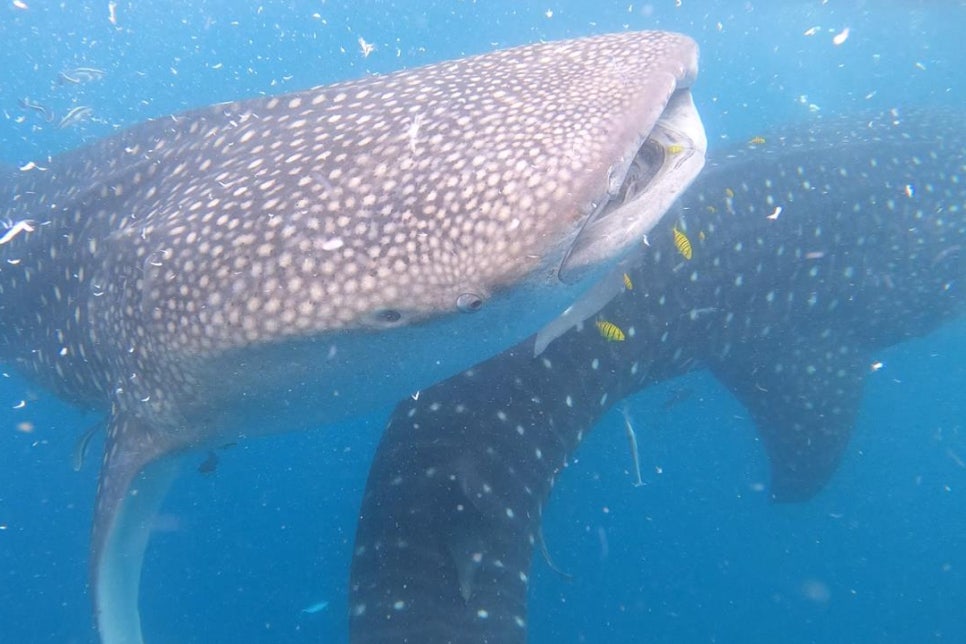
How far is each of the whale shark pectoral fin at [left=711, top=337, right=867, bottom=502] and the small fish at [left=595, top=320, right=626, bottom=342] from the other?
2.04 metres

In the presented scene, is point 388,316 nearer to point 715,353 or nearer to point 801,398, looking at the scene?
point 715,353

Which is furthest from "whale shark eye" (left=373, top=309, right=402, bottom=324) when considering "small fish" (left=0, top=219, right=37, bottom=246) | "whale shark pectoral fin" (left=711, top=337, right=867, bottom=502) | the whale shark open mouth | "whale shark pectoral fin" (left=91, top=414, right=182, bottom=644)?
"whale shark pectoral fin" (left=711, top=337, right=867, bottom=502)

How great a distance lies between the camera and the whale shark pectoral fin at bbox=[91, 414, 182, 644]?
11.0 ft

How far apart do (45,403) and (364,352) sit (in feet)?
22.1

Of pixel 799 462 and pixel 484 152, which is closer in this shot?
pixel 484 152

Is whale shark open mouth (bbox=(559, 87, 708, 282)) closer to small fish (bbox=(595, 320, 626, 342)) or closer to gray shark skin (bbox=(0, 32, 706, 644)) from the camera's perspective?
gray shark skin (bbox=(0, 32, 706, 644))

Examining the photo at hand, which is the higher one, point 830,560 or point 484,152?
point 484,152

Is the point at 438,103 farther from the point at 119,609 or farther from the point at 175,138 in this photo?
the point at 119,609

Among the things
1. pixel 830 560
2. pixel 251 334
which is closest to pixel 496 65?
pixel 251 334

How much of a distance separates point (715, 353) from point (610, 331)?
1.97 m

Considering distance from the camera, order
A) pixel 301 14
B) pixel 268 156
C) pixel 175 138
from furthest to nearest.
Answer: pixel 301 14
pixel 175 138
pixel 268 156

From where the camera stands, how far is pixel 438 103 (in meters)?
2.68

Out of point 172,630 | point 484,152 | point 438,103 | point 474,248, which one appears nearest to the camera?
point 474,248

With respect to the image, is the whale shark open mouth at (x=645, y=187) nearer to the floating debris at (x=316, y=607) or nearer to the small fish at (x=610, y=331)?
the small fish at (x=610, y=331)
